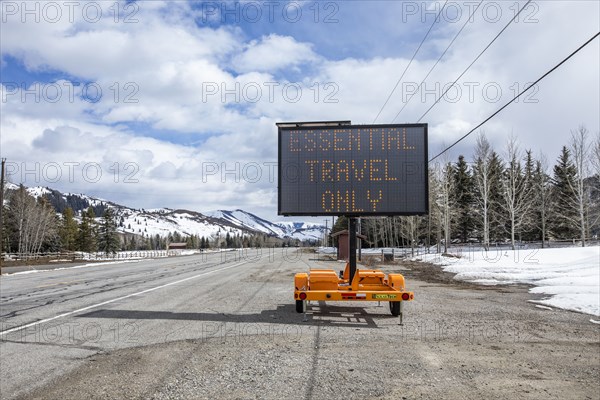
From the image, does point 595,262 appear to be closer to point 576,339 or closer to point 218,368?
point 576,339

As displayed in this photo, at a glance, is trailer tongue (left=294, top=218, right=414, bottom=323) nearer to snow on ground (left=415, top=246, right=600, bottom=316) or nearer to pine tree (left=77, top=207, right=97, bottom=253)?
snow on ground (left=415, top=246, right=600, bottom=316)

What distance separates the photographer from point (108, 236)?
7694cm

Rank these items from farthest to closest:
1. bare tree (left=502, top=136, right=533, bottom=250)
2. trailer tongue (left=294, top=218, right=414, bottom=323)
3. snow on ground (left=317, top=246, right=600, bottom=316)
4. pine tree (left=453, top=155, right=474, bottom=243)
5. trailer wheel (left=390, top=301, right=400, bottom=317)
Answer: pine tree (left=453, top=155, right=474, bottom=243) < bare tree (left=502, top=136, right=533, bottom=250) < snow on ground (left=317, top=246, right=600, bottom=316) < trailer wheel (left=390, top=301, right=400, bottom=317) < trailer tongue (left=294, top=218, right=414, bottom=323)

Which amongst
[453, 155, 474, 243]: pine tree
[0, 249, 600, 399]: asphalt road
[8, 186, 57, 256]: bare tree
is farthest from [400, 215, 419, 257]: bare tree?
[8, 186, 57, 256]: bare tree

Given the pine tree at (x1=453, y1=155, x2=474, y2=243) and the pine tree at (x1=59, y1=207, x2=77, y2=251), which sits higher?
the pine tree at (x1=453, y1=155, x2=474, y2=243)

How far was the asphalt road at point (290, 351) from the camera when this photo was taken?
18.0 feet

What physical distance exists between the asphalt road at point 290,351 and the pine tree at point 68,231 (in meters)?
71.9

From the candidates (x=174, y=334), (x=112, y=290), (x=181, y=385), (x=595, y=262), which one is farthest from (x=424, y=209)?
(x=595, y=262)

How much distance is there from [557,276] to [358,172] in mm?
14512

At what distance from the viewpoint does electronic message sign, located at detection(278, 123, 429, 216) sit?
1103cm

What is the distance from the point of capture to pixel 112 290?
1662 centimetres

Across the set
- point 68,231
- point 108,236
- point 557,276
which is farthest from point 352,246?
point 68,231

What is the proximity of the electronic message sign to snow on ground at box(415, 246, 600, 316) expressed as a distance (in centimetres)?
584

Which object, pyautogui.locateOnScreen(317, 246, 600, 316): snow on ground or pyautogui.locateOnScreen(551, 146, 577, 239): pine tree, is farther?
pyautogui.locateOnScreen(551, 146, 577, 239): pine tree
